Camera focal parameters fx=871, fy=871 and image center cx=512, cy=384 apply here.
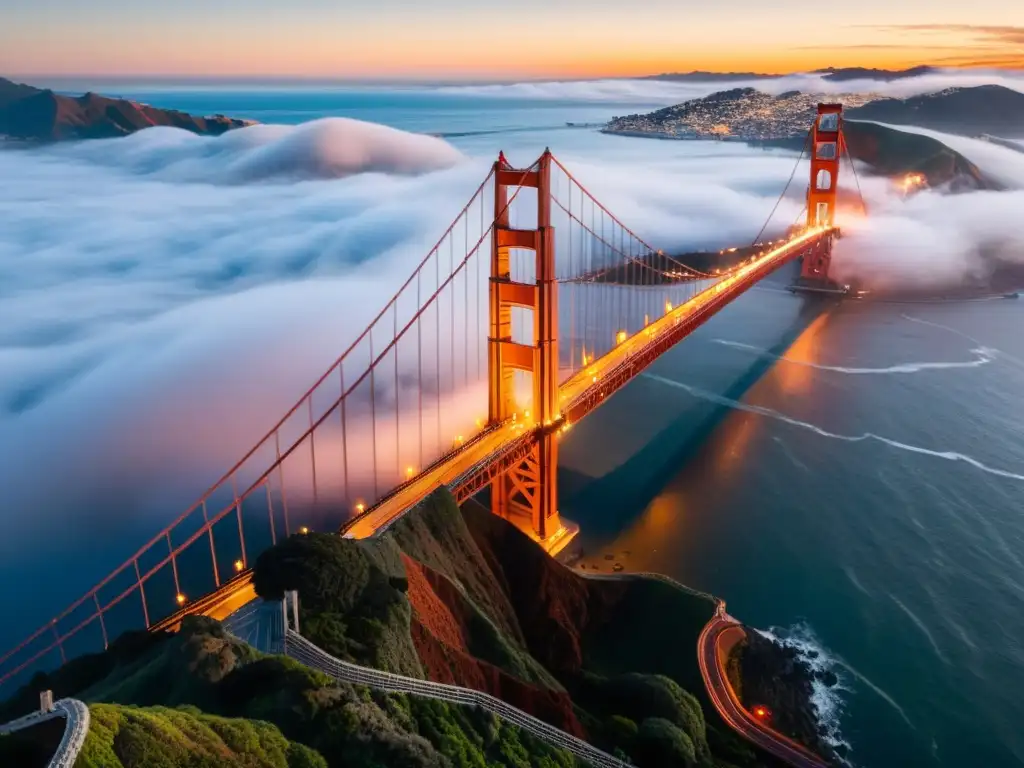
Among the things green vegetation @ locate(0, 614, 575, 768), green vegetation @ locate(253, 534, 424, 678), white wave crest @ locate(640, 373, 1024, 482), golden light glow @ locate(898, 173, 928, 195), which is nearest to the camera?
green vegetation @ locate(0, 614, 575, 768)

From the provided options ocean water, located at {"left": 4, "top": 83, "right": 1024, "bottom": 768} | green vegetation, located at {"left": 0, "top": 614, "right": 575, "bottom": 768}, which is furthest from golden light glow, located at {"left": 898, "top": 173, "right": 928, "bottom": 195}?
green vegetation, located at {"left": 0, "top": 614, "right": 575, "bottom": 768}

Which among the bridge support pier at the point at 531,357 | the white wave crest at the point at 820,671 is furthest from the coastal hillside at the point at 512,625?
the bridge support pier at the point at 531,357

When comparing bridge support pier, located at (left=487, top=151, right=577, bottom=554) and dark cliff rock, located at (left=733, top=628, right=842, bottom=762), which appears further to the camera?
bridge support pier, located at (left=487, top=151, right=577, bottom=554)

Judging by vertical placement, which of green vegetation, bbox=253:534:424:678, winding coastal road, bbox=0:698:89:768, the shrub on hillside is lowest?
the shrub on hillside

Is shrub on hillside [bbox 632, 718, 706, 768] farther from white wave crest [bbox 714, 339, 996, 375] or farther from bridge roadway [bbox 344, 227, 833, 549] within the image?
white wave crest [bbox 714, 339, 996, 375]

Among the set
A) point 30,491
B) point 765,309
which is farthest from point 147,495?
point 765,309

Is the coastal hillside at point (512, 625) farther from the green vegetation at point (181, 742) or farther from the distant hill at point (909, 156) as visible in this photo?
the distant hill at point (909, 156)

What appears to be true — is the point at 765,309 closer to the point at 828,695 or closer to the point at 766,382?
the point at 766,382
